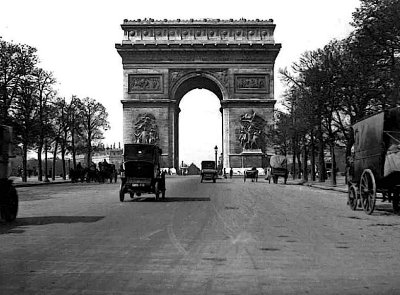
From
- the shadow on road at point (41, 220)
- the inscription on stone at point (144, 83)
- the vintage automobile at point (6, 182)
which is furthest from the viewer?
the inscription on stone at point (144, 83)


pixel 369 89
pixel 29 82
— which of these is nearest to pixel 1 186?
pixel 369 89

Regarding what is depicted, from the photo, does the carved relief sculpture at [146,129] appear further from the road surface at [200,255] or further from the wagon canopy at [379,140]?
the road surface at [200,255]

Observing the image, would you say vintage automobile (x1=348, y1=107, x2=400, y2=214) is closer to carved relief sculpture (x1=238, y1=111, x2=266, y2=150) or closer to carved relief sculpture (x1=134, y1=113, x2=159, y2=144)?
carved relief sculpture (x1=238, y1=111, x2=266, y2=150)

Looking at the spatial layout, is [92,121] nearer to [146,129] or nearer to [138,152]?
[146,129]

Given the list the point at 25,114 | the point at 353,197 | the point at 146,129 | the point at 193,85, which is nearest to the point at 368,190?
the point at 353,197

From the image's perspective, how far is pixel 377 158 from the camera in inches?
584

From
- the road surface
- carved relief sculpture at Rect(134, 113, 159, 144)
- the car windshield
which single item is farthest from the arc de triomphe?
the road surface

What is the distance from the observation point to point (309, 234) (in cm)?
1108

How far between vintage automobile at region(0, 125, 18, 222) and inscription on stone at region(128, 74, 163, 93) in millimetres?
55331

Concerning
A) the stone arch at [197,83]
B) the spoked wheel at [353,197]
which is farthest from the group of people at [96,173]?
the spoked wheel at [353,197]

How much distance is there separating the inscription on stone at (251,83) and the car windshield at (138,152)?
155 ft

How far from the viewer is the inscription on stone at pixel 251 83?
68.8 metres

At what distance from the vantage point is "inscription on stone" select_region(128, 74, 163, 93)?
68562mm

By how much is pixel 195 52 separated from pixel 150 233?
58865 mm
